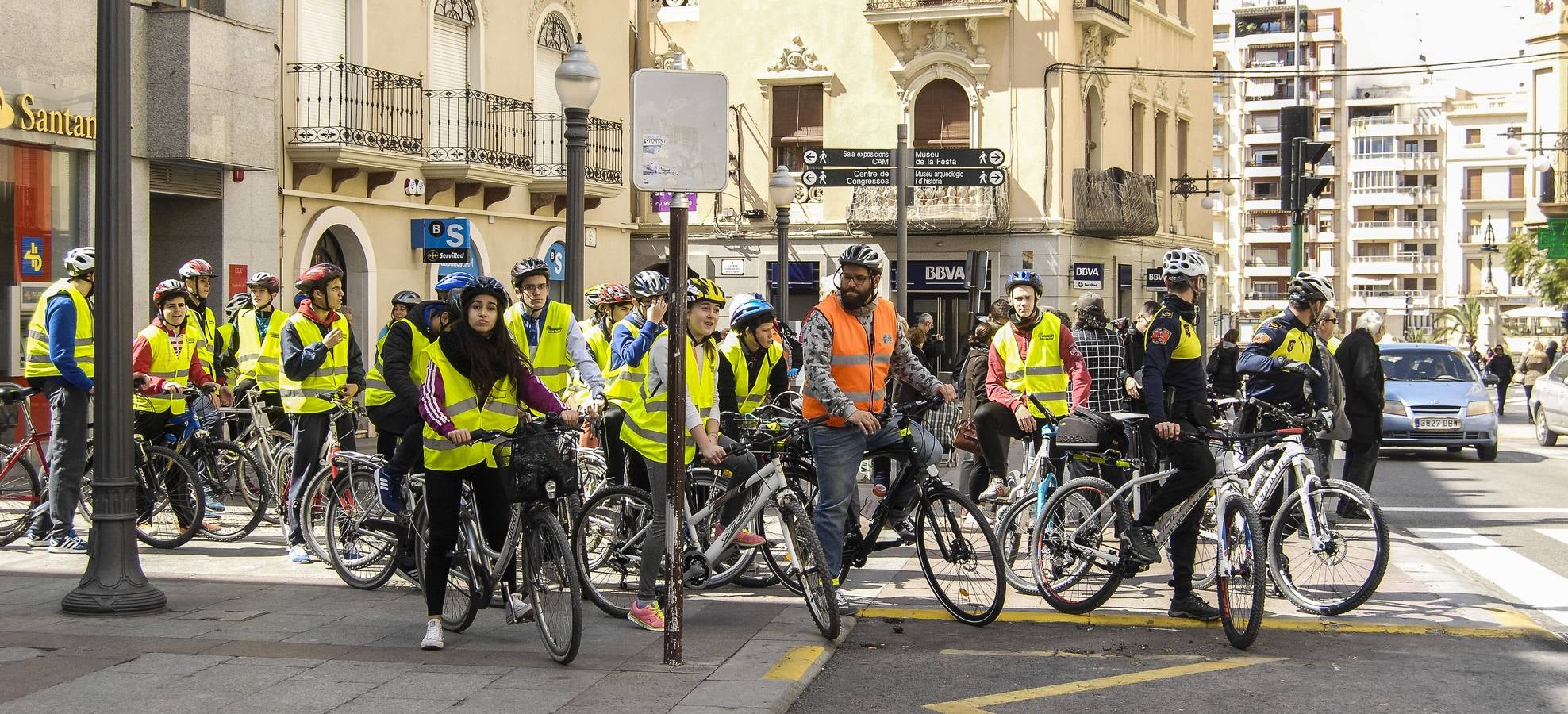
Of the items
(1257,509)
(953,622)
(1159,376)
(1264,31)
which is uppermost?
(1264,31)

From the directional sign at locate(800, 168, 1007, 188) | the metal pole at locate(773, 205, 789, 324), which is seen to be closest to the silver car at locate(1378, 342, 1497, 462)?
the directional sign at locate(800, 168, 1007, 188)

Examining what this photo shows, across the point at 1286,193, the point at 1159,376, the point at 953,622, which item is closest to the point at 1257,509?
the point at 1159,376

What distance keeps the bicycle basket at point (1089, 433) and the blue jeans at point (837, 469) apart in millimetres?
1350

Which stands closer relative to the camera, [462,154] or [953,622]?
[953,622]

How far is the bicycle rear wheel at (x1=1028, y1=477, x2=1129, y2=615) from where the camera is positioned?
8508 mm

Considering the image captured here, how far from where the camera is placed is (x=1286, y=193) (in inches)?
701

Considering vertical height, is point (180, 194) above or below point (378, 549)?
above

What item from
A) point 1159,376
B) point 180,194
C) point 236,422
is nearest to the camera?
point 1159,376

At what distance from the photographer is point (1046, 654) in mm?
7664

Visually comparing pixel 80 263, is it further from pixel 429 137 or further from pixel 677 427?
pixel 429 137

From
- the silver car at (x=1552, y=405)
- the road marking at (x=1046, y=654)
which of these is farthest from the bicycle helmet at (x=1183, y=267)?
the silver car at (x=1552, y=405)

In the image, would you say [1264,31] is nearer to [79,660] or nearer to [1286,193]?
[1286,193]

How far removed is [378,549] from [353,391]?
187 cm

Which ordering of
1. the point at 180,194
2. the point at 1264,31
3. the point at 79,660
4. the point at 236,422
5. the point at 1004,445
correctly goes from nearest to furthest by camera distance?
1. the point at 79,660
2. the point at 1004,445
3. the point at 236,422
4. the point at 180,194
5. the point at 1264,31
